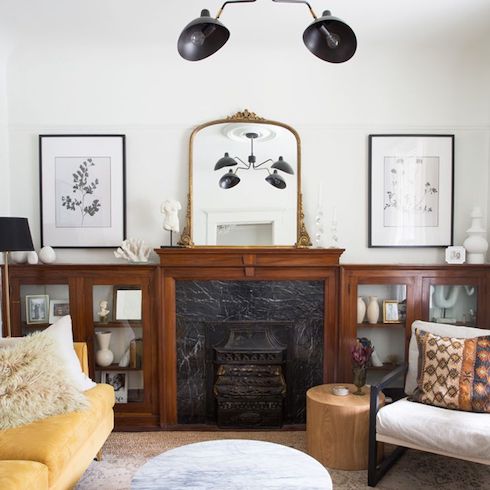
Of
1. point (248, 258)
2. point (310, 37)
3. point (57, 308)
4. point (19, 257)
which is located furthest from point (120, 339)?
point (310, 37)

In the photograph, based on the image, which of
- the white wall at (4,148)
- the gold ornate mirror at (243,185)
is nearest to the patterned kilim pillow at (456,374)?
the gold ornate mirror at (243,185)

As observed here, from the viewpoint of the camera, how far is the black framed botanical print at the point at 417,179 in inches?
141

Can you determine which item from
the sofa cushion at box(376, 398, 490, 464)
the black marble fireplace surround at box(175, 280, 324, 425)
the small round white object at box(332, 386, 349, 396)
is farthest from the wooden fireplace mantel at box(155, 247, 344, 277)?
→ the sofa cushion at box(376, 398, 490, 464)

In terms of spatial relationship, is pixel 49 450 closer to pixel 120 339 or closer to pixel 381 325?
pixel 120 339

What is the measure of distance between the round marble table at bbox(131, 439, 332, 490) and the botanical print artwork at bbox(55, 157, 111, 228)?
2049 mm

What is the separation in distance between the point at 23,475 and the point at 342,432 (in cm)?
174

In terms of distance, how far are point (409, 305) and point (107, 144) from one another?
2.58m

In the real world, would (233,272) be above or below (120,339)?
above

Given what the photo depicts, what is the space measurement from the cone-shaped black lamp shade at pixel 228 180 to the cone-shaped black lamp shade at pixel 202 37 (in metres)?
1.71

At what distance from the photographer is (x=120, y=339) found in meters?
3.43

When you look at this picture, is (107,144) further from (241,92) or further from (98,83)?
(241,92)

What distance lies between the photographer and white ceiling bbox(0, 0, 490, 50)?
290 cm

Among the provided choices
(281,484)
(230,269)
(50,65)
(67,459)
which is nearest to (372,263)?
(230,269)

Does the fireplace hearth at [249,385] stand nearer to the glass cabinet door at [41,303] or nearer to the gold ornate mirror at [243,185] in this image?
the gold ornate mirror at [243,185]
